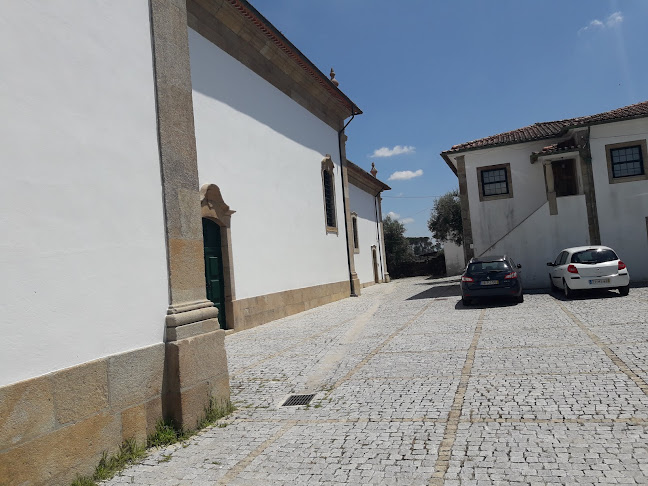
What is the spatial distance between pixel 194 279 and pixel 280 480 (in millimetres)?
2310

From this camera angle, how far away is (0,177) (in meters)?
3.47

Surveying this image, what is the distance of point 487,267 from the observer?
1414 centimetres

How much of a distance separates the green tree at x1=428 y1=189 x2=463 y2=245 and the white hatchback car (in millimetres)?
21803

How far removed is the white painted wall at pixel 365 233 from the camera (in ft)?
93.8

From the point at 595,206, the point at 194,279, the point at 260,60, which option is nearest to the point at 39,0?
the point at 194,279

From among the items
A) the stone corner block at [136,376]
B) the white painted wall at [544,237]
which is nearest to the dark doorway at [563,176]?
the white painted wall at [544,237]

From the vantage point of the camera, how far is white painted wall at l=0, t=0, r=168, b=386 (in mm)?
3555

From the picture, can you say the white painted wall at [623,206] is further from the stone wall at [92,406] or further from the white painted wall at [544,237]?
the stone wall at [92,406]

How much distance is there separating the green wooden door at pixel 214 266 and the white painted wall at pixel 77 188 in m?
6.81

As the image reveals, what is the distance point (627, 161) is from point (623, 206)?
68.2 inches

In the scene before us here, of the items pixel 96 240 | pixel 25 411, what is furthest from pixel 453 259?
pixel 25 411

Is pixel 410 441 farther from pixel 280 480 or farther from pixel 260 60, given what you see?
pixel 260 60

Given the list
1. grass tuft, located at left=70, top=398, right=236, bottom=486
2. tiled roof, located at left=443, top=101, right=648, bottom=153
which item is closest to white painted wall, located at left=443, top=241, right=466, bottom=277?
tiled roof, located at left=443, top=101, right=648, bottom=153

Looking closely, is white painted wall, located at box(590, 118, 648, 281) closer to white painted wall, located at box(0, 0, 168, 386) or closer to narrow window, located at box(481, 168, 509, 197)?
narrow window, located at box(481, 168, 509, 197)
